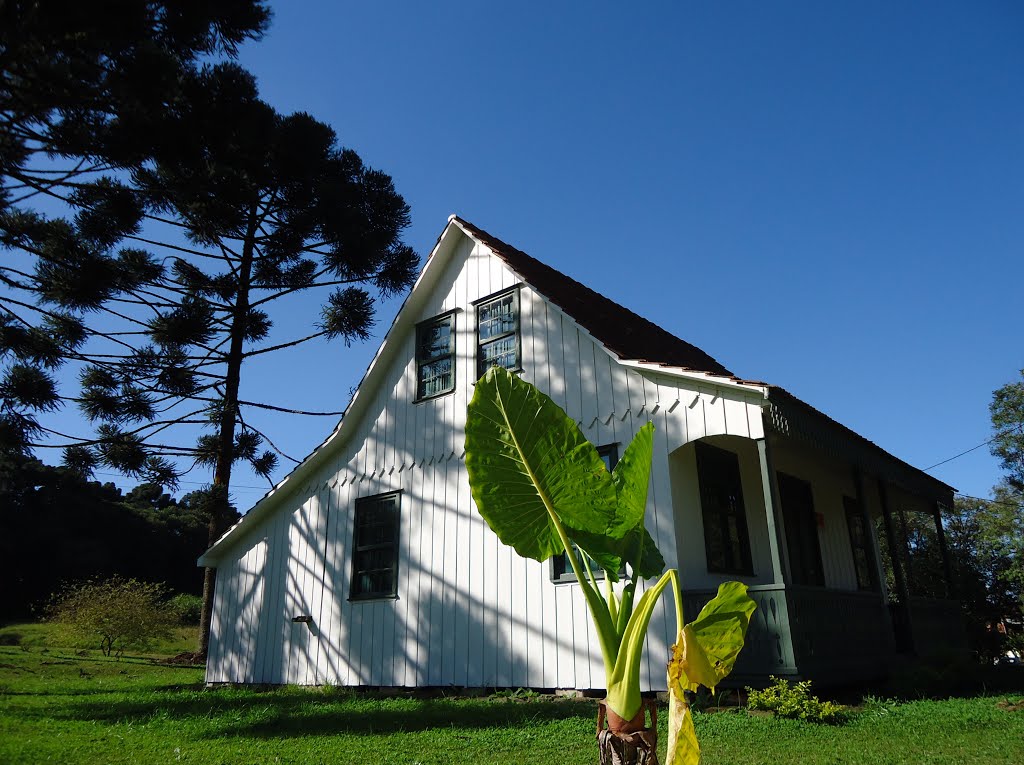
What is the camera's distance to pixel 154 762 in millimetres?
5836

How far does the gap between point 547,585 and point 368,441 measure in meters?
4.55

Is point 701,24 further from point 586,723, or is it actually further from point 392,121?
point 586,723

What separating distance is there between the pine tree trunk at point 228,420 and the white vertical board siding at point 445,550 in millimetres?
3832

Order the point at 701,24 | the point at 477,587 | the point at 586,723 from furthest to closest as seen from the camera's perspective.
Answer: the point at 701,24, the point at 477,587, the point at 586,723

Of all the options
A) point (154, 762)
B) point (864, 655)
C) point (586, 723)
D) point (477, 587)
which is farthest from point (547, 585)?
point (154, 762)

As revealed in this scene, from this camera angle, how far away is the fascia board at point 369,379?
12.3m

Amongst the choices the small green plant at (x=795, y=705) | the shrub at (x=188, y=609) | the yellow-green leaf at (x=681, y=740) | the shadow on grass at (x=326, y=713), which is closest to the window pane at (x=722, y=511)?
A: the small green plant at (x=795, y=705)

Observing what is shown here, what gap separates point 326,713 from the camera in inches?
338

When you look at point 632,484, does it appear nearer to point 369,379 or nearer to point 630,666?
point 630,666

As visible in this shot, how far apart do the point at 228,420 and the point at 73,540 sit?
68.2ft

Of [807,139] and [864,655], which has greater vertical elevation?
[807,139]

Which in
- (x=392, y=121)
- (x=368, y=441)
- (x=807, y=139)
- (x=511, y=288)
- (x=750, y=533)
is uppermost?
(x=392, y=121)

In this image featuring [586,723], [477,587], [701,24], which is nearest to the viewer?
[586,723]

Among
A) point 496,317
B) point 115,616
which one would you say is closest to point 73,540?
point 115,616
